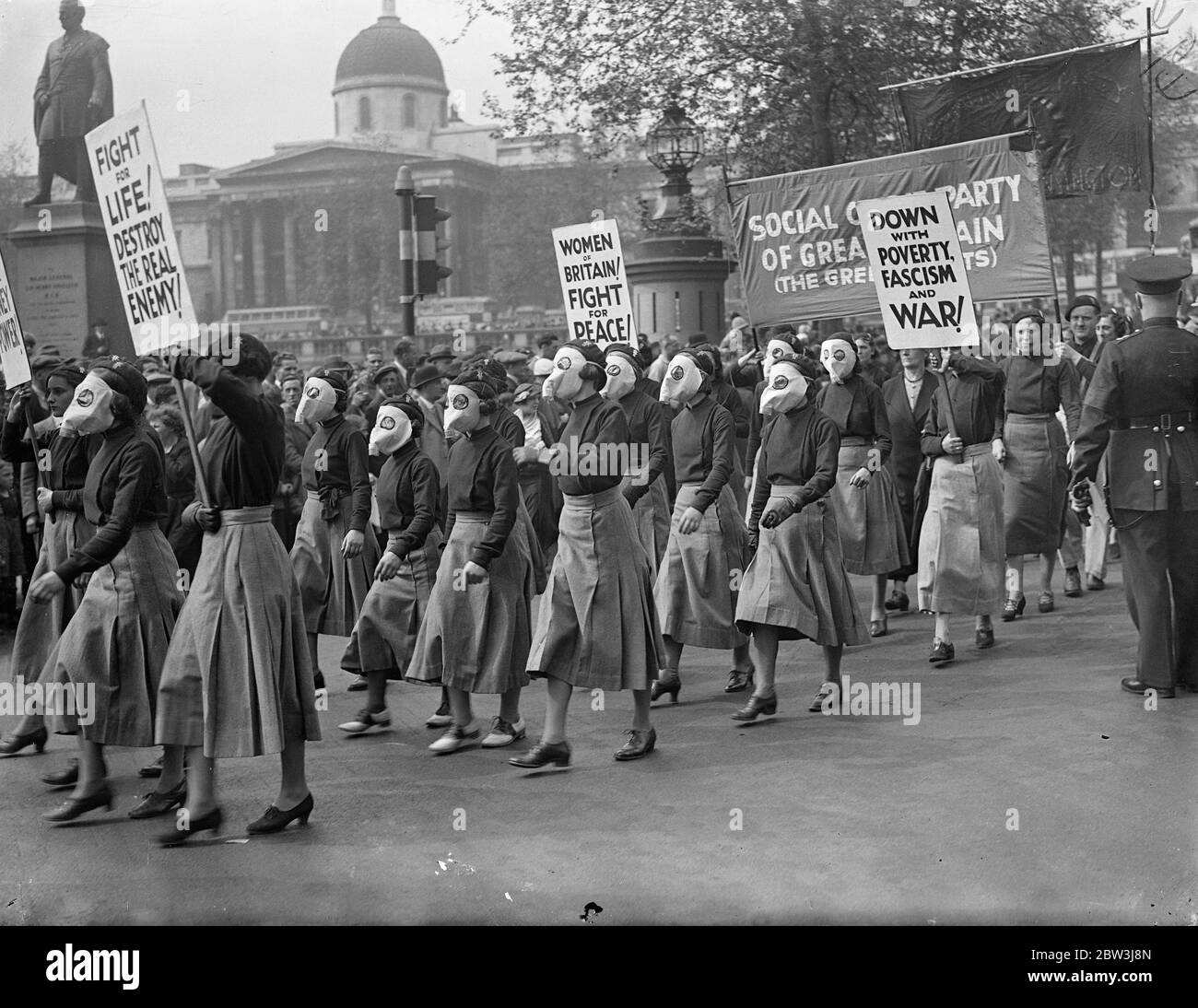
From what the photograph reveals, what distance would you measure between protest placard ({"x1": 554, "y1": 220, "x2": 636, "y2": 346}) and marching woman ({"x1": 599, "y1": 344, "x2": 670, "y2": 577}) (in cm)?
67

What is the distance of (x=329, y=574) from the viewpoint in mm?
8281

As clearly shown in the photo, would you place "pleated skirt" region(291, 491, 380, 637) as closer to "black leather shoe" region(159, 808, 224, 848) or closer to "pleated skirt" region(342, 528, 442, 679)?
"pleated skirt" region(342, 528, 442, 679)

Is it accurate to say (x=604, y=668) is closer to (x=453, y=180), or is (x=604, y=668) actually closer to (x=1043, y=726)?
(x=1043, y=726)

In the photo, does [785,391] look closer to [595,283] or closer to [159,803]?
[595,283]

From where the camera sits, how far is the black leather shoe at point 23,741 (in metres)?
7.24

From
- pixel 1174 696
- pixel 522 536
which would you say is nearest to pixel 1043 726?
pixel 1174 696

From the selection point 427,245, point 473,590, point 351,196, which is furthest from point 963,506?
point 351,196

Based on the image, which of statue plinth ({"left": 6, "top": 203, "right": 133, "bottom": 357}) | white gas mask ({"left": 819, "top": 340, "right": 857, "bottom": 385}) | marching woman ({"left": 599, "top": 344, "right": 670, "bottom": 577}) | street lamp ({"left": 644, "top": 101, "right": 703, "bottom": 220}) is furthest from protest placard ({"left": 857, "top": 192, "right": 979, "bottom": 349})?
street lamp ({"left": 644, "top": 101, "right": 703, "bottom": 220})

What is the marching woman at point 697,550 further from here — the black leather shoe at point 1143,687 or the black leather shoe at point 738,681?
the black leather shoe at point 1143,687

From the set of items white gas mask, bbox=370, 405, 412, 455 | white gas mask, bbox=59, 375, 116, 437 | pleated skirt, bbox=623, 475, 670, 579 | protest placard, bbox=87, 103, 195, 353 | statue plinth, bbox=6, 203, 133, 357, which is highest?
statue plinth, bbox=6, 203, 133, 357

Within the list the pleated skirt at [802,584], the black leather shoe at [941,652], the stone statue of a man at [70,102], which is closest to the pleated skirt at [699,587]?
the pleated skirt at [802,584]

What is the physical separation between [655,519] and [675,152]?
1011 cm

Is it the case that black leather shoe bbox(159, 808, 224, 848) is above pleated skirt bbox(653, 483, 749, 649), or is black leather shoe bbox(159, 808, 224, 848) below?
A: below

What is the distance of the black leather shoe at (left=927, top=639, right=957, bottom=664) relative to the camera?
881 cm
